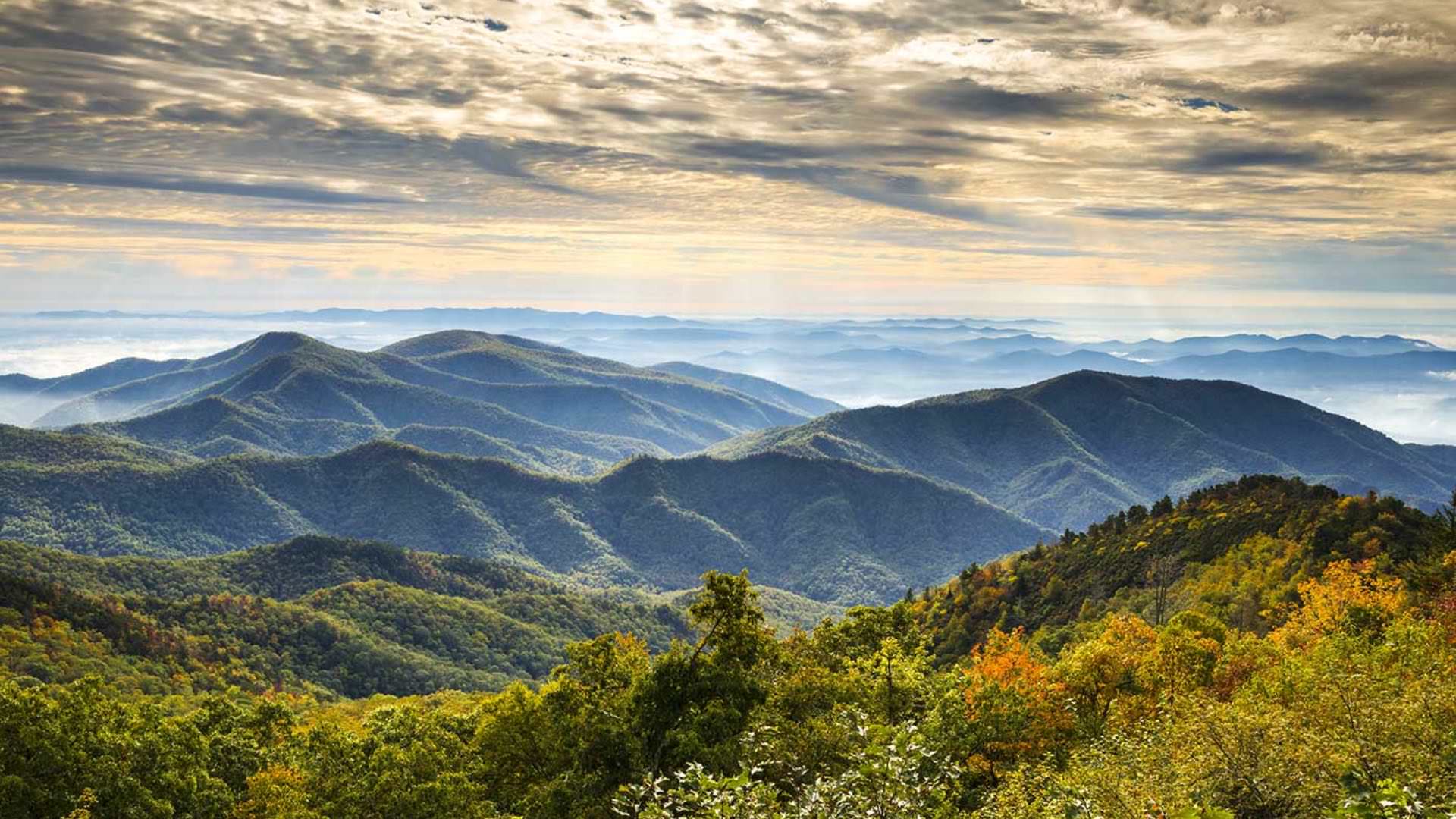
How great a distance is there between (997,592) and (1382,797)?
131270 mm

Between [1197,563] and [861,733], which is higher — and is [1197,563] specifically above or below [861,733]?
below

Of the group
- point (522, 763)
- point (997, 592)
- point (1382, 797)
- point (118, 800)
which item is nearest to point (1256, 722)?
point (1382, 797)

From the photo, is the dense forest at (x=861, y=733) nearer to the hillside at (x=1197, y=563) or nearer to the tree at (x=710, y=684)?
the tree at (x=710, y=684)

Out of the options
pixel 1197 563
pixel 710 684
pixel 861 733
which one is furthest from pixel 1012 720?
pixel 1197 563

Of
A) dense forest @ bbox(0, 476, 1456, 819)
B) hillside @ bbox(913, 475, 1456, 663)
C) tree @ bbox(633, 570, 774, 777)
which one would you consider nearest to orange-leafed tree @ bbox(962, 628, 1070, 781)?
dense forest @ bbox(0, 476, 1456, 819)

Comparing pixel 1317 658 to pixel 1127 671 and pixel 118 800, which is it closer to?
pixel 1127 671

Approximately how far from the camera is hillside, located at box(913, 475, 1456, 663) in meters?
89.6

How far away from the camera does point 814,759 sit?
41375mm

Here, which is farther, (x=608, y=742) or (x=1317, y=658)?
(x=1317, y=658)

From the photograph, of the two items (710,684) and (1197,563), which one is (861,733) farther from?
(1197,563)

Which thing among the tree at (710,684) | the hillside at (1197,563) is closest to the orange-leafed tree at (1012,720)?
the tree at (710,684)

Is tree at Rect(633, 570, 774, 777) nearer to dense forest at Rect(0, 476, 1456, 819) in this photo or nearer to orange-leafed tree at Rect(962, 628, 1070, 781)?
dense forest at Rect(0, 476, 1456, 819)

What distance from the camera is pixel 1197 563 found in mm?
117875

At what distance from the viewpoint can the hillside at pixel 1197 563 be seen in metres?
89.6
